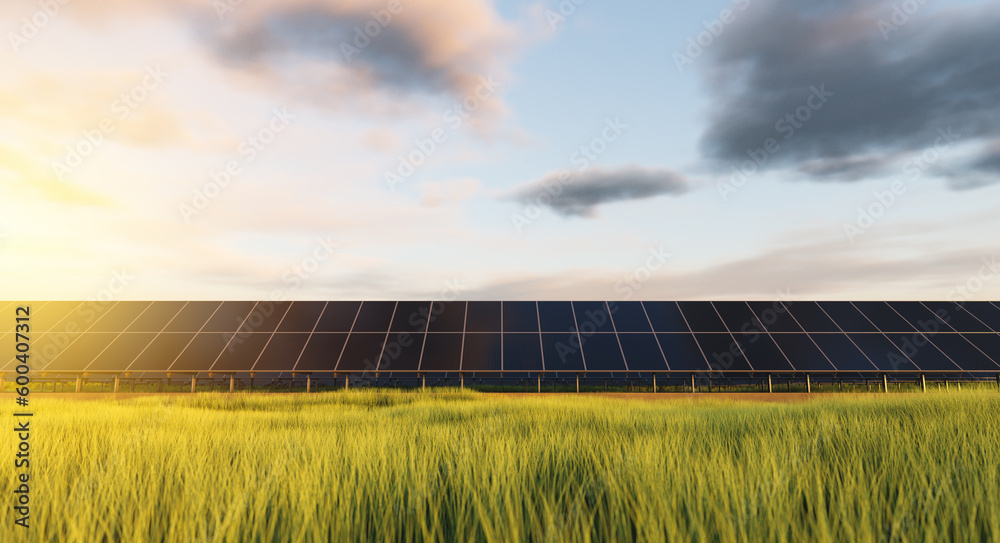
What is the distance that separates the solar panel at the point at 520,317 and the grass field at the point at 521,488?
18.0 m

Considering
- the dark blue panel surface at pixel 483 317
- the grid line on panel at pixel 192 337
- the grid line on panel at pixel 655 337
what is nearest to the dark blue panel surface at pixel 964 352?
the grid line on panel at pixel 655 337

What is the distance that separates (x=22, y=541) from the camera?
244 centimetres

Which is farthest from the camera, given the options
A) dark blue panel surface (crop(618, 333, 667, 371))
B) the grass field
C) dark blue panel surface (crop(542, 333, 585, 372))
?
dark blue panel surface (crop(542, 333, 585, 372))

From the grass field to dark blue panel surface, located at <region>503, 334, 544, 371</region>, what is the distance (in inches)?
568

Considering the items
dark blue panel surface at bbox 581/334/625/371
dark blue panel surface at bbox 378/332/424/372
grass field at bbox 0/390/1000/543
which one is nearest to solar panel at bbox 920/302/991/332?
dark blue panel surface at bbox 581/334/625/371

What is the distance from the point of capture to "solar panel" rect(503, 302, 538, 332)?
2428cm

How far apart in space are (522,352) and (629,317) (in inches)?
263

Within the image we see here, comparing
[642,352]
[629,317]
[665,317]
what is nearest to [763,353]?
[665,317]

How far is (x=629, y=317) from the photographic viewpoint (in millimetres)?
25344

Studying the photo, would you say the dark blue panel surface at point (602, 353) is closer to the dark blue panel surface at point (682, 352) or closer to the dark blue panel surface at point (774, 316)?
the dark blue panel surface at point (682, 352)

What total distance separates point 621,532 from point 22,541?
2.88m

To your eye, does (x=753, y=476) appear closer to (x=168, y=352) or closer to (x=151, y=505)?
(x=151, y=505)

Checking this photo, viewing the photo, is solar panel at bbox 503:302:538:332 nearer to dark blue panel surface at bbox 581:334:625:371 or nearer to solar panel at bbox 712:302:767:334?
dark blue panel surface at bbox 581:334:625:371

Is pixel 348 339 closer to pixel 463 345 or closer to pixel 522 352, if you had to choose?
pixel 463 345
